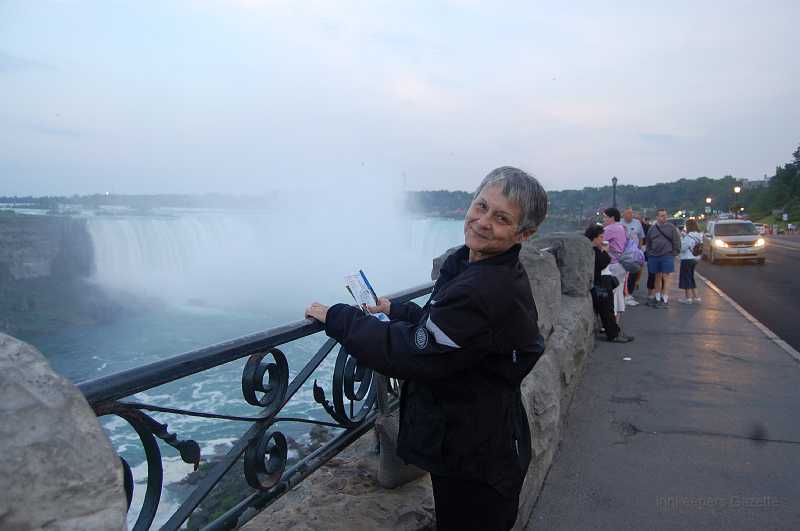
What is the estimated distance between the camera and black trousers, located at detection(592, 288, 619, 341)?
7.00 meters

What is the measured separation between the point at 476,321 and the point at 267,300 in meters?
70.7

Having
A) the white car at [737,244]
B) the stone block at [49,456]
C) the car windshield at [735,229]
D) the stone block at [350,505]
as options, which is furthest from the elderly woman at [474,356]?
the car windshield at [735,229]

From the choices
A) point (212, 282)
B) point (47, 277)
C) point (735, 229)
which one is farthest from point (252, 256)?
point (735, 229)

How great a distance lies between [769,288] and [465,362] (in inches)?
611

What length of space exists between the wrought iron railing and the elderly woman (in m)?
0.28

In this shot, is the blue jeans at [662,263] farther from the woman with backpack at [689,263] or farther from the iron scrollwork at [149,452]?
the iron scrollwork at [149,452]

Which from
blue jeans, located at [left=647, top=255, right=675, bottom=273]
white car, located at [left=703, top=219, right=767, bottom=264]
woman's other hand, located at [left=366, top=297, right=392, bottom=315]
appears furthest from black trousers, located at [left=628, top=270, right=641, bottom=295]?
white car, located at [left=703, top=219, right=767, bottom=264]

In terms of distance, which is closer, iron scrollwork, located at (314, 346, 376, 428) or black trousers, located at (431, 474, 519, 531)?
black trousers, located at (431, 474, 519, 531)

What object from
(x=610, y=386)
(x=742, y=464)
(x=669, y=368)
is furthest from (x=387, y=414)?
(x=669, y=368)

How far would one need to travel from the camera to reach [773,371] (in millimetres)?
5832

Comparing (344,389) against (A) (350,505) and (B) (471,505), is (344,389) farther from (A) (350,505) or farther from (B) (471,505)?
(B) (471,505)

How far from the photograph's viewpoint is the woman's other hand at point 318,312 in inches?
74.5

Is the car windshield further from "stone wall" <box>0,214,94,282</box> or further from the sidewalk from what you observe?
"stone wall" <box>0,214,94,282</box>

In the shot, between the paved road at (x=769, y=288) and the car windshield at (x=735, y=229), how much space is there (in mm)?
1402
